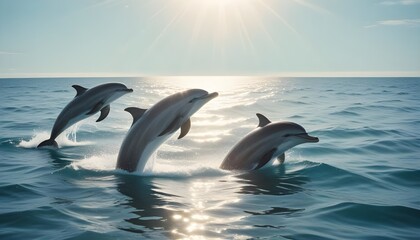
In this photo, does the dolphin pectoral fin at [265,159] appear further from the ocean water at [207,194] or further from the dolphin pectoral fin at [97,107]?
the dolphin pectoral fin at [97,107]

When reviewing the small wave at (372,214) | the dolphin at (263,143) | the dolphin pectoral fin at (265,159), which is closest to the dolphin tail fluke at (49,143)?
the dolphin at (263,143)

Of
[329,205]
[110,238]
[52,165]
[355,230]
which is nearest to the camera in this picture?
[110,238]

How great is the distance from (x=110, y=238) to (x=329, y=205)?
398 cm

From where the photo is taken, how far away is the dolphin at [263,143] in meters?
10.2

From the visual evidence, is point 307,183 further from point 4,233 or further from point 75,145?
point 75,145

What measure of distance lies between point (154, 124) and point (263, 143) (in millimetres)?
2588

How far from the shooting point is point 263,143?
10227 mm

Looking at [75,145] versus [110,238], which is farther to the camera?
[75,145]

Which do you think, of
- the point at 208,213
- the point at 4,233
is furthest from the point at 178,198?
the point at 4,233

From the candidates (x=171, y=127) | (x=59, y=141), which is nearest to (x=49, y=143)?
(x=59, y=141)

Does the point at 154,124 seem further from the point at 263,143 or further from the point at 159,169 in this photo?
the point at 263,143

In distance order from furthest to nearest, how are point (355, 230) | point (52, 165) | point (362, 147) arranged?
point (362, 147) < point (52, 165) < point (355, 230)

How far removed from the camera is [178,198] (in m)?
8.12

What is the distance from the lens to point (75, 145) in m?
15.4
